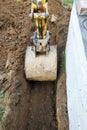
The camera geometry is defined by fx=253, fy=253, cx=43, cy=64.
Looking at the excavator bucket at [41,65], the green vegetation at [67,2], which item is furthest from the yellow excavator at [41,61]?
the green vegetation at [67,2]

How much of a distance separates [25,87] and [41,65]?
66cm

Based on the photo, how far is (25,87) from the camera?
6.06 meters

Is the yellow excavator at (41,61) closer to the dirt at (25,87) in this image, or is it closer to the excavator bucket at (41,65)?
the excavator bucket at (41,65)

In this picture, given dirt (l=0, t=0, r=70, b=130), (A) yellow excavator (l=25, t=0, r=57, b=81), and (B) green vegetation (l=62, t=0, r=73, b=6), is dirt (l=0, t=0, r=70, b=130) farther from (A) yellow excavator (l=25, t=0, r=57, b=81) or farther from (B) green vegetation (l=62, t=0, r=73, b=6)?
(B) green vegetation (l=62, t=0, r=73, b=6)

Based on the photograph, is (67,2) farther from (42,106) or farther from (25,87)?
(42,106)

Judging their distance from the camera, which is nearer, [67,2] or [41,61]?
[41,61]

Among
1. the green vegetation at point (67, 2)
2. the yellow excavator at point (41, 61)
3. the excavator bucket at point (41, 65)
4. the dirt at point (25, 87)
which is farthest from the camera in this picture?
the green vegetation at point (67, 2)

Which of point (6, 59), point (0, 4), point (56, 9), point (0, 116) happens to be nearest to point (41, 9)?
point (6, 59)

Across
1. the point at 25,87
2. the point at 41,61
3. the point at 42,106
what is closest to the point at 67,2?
the point at 41,61

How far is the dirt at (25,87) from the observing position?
17.6ft

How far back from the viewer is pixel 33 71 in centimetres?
604

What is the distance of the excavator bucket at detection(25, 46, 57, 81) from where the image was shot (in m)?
5.98

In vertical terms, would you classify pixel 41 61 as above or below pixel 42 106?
above

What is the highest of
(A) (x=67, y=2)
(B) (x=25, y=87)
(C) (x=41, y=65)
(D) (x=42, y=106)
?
(A) (x=67, y=2)
